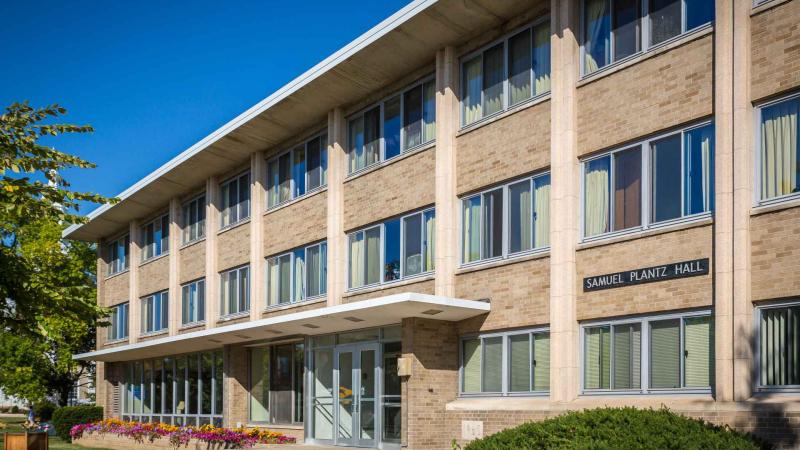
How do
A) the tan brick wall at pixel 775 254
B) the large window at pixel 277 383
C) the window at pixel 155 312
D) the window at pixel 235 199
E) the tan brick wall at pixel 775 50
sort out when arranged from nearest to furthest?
the tan brick wall at pixel 775 254 < the tan brick wall at pixel 775 50 < the large window at pixel 277 383 < the window at pixel 235 199 < the window at pixel 155 312

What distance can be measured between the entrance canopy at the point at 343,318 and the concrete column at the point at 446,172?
118 centimetres

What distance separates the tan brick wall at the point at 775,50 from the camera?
14.2m

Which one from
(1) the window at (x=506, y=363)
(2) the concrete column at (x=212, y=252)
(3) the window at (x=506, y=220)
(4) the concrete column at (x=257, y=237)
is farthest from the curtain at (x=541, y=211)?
(2) the concrete column at (x=212, y=252)

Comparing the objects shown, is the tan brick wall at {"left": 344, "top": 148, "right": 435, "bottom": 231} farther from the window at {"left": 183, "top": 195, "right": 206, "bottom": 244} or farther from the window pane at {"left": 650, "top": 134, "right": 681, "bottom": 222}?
the window at {"left": 183, "top": 195, "right": 206, "bottom": 244}

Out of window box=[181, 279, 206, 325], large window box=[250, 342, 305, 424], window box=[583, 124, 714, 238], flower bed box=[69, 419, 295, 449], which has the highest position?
window box=[583, 124, 714, 238]

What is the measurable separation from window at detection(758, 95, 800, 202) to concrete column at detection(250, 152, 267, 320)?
1782 centimetres

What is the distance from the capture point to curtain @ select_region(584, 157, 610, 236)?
684 inches

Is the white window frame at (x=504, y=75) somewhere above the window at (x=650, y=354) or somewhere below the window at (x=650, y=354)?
above

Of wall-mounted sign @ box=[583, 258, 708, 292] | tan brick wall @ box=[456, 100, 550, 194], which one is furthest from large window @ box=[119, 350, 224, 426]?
wall-mounted sign @ box=[583, 258, 708, 292]

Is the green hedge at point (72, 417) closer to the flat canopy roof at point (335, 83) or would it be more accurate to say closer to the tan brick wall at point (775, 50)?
the flat canopy roof at point (335, 83)

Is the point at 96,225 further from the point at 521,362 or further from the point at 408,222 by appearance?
the point at 521,362

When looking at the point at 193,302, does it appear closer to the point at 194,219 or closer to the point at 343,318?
the point at 194,219

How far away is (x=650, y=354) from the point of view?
1617 cm

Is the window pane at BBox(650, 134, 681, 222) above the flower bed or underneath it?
above
